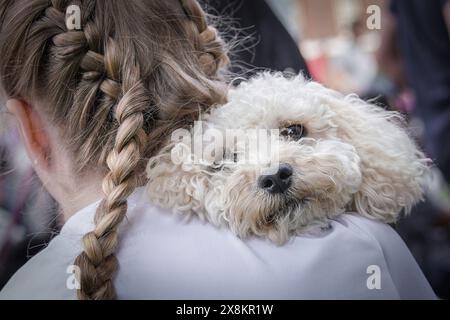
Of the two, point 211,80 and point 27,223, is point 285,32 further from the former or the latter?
point 27,223

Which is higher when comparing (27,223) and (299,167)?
(299,167)

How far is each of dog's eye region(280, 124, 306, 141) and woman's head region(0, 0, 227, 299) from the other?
15 cm

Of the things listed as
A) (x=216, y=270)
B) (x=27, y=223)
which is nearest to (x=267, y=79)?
(x=216, y=270)

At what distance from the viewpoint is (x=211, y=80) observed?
3.68ft

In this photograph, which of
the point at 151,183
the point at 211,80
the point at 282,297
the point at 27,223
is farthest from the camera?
the point at 27,223

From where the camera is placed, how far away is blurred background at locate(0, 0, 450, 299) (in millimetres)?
1467

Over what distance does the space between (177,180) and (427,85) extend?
1336 millimetres

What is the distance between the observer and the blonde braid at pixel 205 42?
1.11m

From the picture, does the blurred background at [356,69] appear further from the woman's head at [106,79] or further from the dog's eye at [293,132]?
the dog's eye at [293,132]

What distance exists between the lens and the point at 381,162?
1110mm

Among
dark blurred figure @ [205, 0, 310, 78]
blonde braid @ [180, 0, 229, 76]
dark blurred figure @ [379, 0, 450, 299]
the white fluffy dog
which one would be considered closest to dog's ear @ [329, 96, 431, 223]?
the white fluffy dog

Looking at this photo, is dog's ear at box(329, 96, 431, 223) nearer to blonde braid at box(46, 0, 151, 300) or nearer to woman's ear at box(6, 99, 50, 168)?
blonde braid at box(46, 0, 151, 300)
